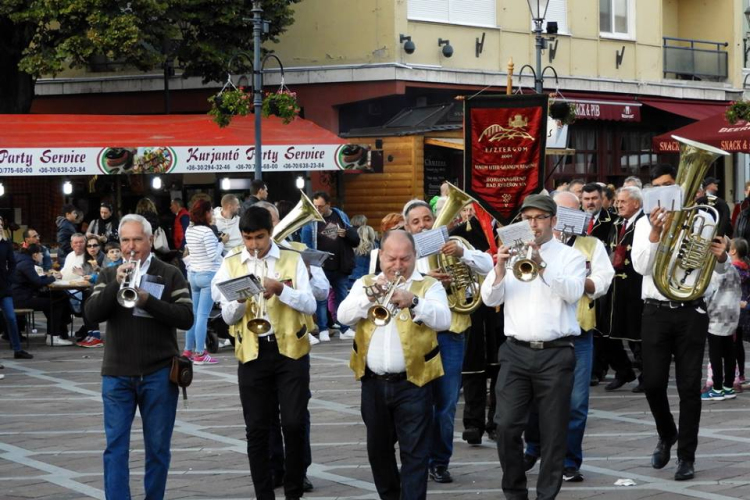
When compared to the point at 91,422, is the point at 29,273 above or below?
above

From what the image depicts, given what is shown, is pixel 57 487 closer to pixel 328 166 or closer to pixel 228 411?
pixel 228 411

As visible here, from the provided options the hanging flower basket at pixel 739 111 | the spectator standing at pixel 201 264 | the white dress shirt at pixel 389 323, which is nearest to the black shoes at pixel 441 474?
the white dress shirt at pixel 389 323

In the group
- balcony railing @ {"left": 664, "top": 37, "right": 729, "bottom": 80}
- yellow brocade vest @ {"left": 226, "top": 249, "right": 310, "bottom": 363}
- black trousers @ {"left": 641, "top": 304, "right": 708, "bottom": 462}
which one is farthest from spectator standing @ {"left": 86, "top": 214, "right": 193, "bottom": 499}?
balcony railing @ {"left": 664, "top": 37, "right": 729, "bottom": 80}

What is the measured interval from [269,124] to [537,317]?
63.6 ft

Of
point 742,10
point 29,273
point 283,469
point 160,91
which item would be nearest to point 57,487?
point 283,469

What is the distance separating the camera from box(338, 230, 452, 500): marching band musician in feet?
26.0

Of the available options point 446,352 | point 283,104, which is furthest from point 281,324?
point 283,104

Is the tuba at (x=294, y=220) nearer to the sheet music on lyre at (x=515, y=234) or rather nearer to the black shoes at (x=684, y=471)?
the sheet music on lyre at (x=515, y=234)

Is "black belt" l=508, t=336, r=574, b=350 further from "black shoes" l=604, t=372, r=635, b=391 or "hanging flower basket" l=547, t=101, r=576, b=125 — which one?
"hanging flower basket" l=547, t=101, r=576, b=125

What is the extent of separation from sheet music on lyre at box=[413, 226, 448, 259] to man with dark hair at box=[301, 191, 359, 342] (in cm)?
930

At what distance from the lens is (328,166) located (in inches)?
1016

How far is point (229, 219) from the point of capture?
17.1 meters

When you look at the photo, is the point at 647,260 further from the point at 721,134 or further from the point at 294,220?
the point at 721,134

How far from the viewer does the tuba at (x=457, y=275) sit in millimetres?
9906
